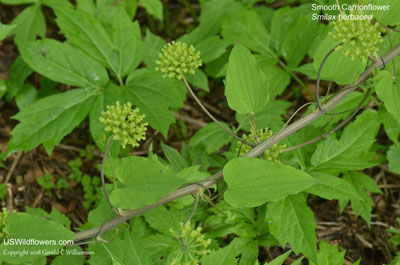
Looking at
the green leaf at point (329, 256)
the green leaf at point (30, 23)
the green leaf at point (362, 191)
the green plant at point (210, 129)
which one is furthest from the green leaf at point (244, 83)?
the green leaf at point (30, 23)

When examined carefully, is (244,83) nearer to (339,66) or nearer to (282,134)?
(282,134)

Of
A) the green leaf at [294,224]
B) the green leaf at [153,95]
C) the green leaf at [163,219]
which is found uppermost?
the green leaf at [153,95]

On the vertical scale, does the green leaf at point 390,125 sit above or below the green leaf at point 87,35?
below

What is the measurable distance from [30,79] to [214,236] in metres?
2.61

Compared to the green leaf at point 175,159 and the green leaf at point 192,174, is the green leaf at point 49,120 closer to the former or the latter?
the green leaf at point 175,159

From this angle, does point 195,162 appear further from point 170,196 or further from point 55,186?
point 55,186

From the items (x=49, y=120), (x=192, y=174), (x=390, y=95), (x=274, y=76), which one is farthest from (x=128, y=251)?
(x=274, y=76)

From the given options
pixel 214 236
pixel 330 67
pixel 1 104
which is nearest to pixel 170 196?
pixel 214 236

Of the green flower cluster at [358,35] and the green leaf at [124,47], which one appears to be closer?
the green flower cluster at [358,35]

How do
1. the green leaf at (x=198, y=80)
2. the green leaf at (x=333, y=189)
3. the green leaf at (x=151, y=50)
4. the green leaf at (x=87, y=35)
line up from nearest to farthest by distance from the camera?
the green leaf at (x=333, y=189) → the green leaf at (x=87, y=35) → the green leaf at (x=198, y=80) → the green leaf at (x=151, y=50)

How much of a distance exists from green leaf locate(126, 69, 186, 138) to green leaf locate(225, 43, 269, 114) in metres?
1.01

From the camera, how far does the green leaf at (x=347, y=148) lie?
252 cm

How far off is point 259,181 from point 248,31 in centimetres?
205

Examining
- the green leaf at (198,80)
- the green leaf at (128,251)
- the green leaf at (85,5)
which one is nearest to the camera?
the green leaf at (128,251)
